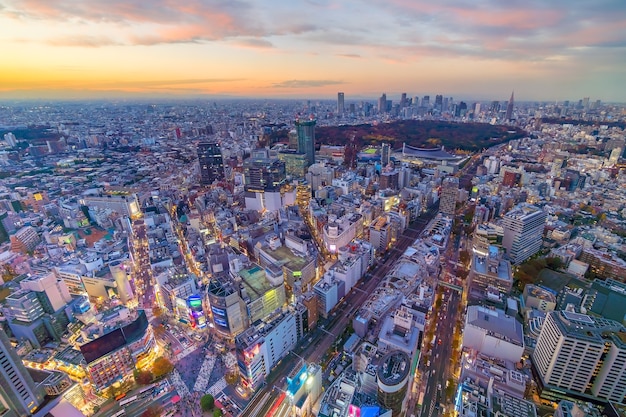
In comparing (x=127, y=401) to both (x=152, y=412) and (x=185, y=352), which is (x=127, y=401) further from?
(x=185, y=352)

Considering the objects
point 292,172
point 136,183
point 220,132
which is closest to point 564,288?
point 292,172

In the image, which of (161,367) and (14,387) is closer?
(14,387)

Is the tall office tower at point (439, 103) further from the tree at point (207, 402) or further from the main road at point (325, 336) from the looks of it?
the tree at point (207, 402)

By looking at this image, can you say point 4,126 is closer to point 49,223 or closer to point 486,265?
point 49,223

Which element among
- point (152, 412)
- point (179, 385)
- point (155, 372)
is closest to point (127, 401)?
point (152, 412)

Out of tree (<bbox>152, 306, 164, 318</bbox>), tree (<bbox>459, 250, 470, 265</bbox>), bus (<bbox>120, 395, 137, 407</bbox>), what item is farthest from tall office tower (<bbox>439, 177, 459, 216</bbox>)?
bus (<bbox>120, 395, 137, 407</bbox>)

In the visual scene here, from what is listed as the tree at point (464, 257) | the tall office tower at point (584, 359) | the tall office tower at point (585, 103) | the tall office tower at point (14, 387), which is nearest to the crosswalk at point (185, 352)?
the tall office tower at point (14, 387)
